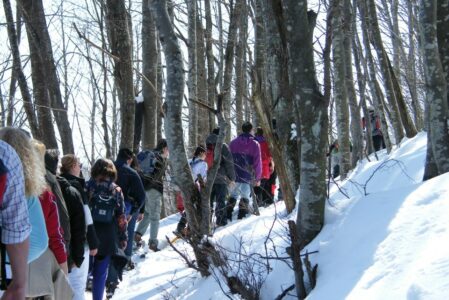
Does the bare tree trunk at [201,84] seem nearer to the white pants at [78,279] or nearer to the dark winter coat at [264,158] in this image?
the dark winter coat at [264,158]

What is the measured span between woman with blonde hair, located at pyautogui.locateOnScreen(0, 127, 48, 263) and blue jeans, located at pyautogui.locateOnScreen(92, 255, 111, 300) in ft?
10.1

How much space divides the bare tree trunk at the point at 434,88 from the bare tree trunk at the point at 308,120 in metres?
1.24

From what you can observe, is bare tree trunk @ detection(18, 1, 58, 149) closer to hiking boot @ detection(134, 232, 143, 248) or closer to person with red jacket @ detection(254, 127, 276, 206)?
hiking boot @ detection(134, 232, 143, 248)

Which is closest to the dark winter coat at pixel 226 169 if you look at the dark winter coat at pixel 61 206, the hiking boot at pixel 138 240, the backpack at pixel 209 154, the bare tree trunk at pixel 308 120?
the backpack at pixel 209 154

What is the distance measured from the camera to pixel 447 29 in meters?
5.97

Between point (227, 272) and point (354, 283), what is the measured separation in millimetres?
1772

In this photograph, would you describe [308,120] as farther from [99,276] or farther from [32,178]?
[99,276]

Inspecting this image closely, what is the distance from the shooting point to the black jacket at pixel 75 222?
4.38 metres

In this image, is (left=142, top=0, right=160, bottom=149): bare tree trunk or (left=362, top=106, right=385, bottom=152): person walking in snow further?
(left=362, top=106, right=385, bottom=152): person walking in snow

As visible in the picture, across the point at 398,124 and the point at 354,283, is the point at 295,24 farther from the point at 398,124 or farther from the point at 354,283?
→ the point at 398,124

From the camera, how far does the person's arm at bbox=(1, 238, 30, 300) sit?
235 centimetres

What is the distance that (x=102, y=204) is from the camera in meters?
5.89

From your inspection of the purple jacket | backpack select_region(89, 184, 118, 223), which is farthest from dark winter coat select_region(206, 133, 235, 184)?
backpack select_region(89, 184, 118, 223)

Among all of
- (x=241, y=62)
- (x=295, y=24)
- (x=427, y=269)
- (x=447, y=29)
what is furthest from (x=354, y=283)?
(x=241, y=62)
